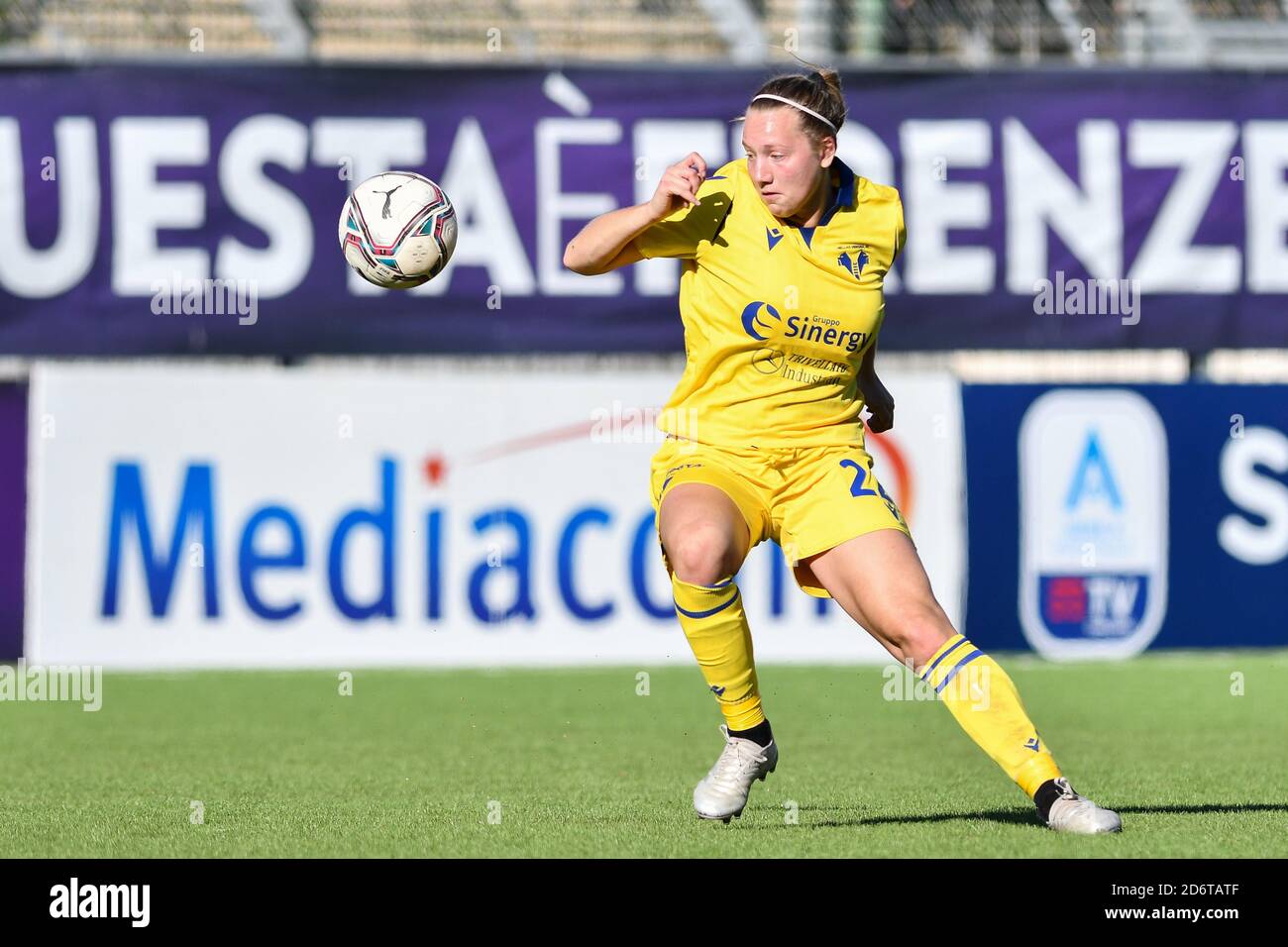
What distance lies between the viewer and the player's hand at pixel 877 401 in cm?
618

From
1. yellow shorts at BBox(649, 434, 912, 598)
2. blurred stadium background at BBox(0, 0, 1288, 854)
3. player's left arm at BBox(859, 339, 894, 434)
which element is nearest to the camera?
yellow shorts at BBox(649, 434, 912, 598)

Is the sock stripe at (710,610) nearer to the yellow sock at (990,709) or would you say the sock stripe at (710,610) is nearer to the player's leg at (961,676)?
the player's leg at (961,676)

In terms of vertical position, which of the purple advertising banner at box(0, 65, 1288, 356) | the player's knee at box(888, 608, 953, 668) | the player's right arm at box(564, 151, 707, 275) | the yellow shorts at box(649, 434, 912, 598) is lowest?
the player's knee at box(888, 608, 953, 668)

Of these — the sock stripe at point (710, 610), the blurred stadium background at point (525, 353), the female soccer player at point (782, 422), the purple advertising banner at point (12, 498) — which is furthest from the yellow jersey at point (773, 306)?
the purple advertising banner at point (12, 498)

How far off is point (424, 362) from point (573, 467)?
123 cm

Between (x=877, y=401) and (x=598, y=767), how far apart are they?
198 cm

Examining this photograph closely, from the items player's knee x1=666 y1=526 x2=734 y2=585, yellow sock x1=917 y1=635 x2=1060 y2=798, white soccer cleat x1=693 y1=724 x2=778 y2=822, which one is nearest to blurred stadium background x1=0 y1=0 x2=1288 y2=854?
white soccer cleat x1=693 y1=724 x2=778 y2=822

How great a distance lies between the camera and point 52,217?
12.0 m

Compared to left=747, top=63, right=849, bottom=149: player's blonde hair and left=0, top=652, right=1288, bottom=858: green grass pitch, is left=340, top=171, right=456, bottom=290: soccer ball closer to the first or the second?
left=747, top=63, right=849, bottom=149: player's blonde hair

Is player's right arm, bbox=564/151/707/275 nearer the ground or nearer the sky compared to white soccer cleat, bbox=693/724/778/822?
nearer the sky

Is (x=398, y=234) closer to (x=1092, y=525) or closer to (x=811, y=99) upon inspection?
(x=811, y=99)

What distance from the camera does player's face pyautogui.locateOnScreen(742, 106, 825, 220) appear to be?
551 centimetres
